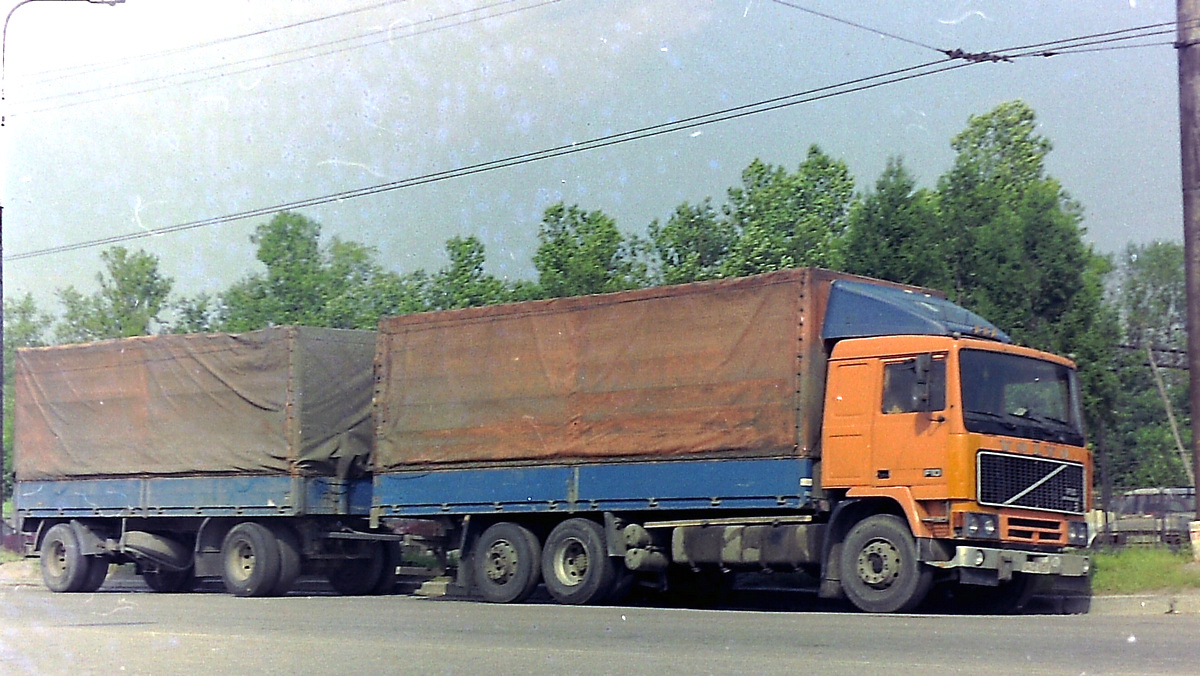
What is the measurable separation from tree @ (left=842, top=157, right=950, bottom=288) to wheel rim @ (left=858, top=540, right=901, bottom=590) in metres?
14.1

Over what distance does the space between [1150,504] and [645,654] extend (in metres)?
42.9

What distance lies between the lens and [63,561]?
23312mm

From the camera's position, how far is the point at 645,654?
11.0m

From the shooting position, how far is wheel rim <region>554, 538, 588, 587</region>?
1792 centimetres

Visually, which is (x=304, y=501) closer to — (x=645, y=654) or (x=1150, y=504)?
(x=645, y=654)

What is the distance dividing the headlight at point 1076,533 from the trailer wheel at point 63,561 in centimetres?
1472

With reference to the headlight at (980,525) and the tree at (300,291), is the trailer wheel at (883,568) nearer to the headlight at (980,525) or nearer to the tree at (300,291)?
the headlight at (980,525)

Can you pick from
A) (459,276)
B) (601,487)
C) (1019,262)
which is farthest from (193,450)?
(459,276)

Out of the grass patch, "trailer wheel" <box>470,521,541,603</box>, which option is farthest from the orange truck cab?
"trailer wheel" <box>470,521,541,603</box>

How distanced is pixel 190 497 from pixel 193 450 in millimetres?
677

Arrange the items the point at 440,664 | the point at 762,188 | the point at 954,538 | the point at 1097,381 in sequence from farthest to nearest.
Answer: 1. the point at 762,188
2. the point at 1097,381
3. the point at 954,538
4. the point at 440,664

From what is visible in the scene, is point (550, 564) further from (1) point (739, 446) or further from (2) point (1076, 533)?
(2) point (1076, 533)

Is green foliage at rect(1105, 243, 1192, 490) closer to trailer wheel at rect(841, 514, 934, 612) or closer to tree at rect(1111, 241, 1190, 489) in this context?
tree at rect(1111, 241, 1190, 489)


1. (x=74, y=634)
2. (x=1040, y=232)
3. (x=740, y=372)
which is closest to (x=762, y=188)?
(x=1040, y=232)
